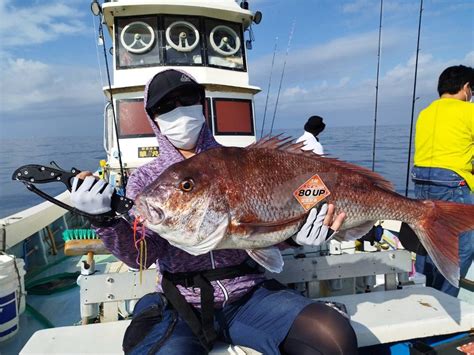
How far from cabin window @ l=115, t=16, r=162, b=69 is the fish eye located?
18.3ft

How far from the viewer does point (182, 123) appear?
6.59ft

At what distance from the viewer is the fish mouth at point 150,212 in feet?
5.08

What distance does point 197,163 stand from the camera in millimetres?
1698

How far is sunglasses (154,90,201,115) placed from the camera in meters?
2.00

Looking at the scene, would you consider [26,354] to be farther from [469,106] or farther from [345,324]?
[469,106]

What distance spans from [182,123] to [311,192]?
2.54ft

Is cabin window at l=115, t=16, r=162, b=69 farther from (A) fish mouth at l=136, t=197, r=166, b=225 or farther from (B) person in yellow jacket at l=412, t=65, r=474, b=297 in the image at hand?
(A) fish mouth at l=136, t=197, r=166, b=225

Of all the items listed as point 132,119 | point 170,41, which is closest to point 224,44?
point 170,41

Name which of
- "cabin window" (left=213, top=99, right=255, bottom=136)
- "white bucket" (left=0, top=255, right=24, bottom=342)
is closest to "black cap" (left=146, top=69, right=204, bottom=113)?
"white bucket" (left=0, top=255, right=24, bottom=342)

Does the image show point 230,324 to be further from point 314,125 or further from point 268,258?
point 314,125

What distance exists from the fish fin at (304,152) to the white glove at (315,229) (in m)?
0.27

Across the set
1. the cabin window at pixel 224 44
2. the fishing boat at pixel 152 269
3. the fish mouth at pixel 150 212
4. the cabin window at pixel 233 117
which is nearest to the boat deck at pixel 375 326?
the fishing boat at pixel 152 269

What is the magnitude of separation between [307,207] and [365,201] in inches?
13.0

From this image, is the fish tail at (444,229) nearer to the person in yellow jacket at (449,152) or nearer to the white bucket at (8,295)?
the person in yellow jacket at (449,152)
